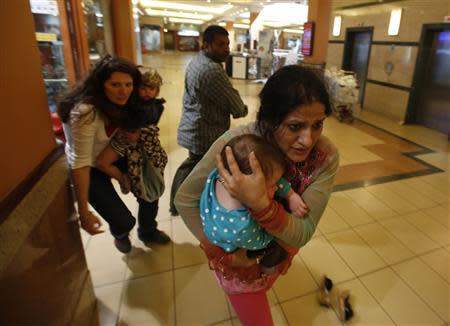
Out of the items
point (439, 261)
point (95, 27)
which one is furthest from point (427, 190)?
point (95, 27)

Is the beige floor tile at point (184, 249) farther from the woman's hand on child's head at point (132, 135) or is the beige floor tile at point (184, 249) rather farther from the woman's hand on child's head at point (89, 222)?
the woman's hand on child's head at point (132, 135)

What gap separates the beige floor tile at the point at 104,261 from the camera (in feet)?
6.29

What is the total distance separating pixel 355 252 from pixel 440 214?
1.22 m

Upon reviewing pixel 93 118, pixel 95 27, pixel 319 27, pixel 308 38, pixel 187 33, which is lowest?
pixel 93 118

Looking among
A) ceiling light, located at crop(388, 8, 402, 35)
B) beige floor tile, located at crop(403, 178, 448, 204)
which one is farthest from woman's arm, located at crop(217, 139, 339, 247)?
ceiling light, located at crop(388, 8, 402, 35)

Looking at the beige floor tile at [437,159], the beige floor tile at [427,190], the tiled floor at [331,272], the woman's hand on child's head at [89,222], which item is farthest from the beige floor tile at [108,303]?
the beige floor tile at [437,159]

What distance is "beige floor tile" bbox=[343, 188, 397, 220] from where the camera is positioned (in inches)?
108

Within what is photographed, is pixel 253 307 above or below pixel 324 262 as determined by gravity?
above

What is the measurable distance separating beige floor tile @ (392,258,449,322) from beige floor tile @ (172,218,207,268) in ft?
4.74

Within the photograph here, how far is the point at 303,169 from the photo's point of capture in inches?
37.6

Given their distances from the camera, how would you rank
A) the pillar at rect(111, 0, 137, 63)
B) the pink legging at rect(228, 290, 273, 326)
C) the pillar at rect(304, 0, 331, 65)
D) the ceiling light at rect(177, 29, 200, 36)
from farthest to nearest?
the ceiling light at rect(177, 29, 200, 36) → the pillar at rect(304, 0, 331, 65) → the pillar at rect(111, 0, 137, 63) → the pink legging at rect(228, 290, 273, 326)

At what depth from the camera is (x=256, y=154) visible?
32.1 inches

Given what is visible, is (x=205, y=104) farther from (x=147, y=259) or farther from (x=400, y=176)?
(x=400, y=176)

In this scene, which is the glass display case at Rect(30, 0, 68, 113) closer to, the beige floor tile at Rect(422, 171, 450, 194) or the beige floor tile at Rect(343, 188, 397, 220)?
the beige floor tile at Rect(343, 188, 397, 220)
